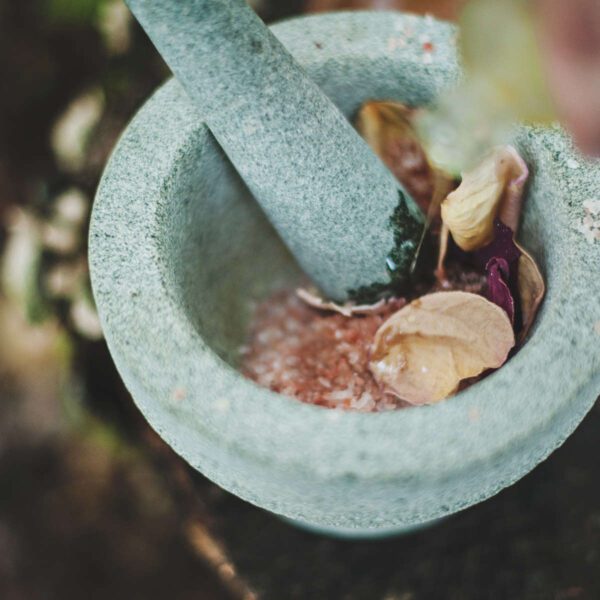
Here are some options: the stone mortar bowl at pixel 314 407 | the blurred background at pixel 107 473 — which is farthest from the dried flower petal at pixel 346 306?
the blurred background at pixel 107 473

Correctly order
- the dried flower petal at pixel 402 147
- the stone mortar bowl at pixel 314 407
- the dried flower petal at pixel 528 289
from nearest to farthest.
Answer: the stone mortar bowl at pixel 314 407, the dried flower petal at pixel 528 289, the dried flower petal at pixel 402 147

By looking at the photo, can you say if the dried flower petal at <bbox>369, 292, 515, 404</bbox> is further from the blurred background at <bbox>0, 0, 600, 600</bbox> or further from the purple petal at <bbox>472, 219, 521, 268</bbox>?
the blurred background at <bbox>0, 0, 600, 600</bbox>

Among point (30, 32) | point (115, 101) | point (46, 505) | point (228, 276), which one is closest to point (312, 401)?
point (228, 276)

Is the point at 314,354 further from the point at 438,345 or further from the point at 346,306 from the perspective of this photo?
the point at 438,345

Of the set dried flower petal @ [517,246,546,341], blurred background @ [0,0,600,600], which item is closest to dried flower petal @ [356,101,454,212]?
dried flower petal @ [517,246,546,341]

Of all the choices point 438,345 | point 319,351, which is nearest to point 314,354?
point 319,351

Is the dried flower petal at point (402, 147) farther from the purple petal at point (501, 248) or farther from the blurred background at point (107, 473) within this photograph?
the blurred background at point (107, 473)

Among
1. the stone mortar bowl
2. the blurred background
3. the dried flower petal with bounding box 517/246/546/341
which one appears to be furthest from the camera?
the blurred background
